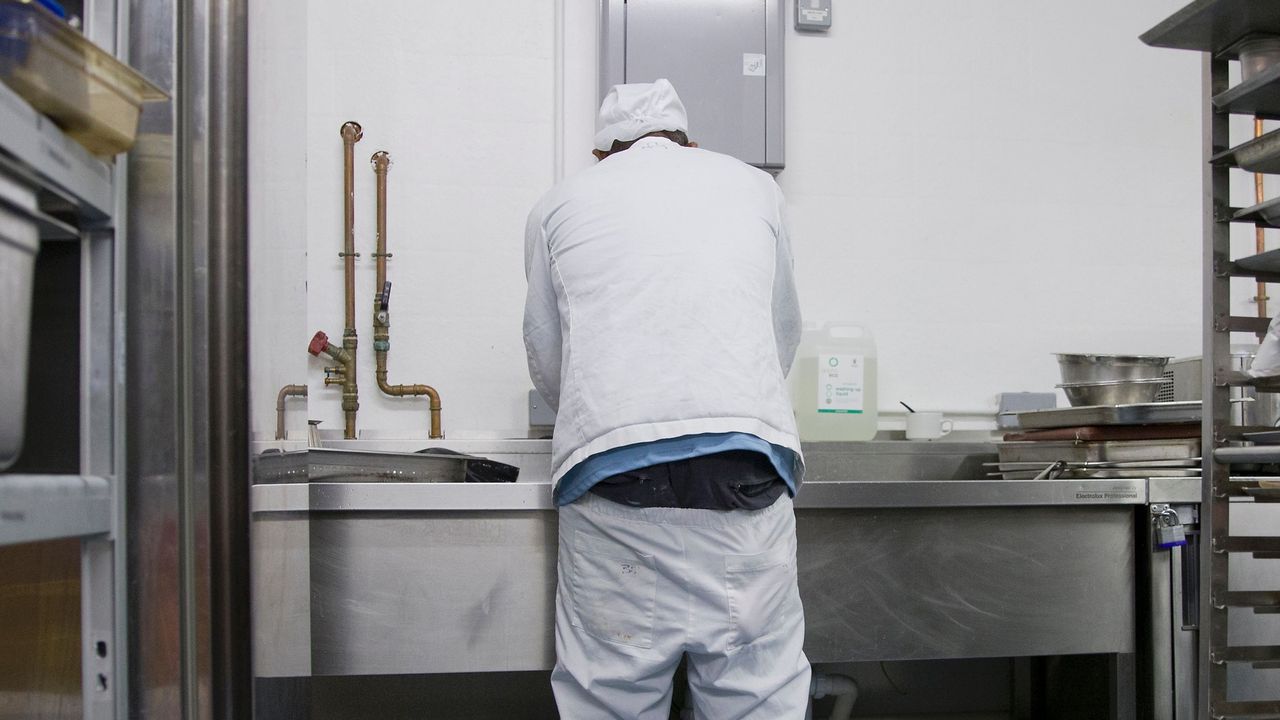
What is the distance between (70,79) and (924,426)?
2337mm

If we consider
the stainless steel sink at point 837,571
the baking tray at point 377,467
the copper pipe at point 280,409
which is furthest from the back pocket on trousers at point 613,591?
the copper pipe at point 280,409

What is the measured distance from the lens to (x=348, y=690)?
8.33 feet

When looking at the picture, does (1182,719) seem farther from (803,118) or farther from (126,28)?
(126,28)

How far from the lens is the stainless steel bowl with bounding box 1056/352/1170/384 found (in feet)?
7.52

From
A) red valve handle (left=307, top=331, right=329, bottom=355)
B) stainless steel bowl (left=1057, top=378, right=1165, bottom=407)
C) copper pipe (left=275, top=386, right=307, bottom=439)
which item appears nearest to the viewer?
copper pipe (left=275, top=386, right=307, bottom=439)

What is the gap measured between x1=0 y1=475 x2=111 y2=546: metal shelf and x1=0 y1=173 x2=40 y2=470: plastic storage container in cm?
3

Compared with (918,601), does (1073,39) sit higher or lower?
higher

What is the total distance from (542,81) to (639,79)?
0.26 m

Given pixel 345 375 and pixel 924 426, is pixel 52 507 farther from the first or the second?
pixel 924 426

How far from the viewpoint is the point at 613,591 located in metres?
1.57

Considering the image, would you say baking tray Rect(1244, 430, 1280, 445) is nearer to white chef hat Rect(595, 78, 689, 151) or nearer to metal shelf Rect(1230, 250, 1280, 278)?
metal shelf Rect(1230, 250, 1280, 278)

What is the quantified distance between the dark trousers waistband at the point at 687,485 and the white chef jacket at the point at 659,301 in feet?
0.18

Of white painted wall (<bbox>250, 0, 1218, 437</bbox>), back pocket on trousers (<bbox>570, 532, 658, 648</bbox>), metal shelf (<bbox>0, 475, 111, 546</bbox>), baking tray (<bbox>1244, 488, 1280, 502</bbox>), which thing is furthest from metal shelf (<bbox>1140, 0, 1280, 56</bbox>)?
metal shelf (<bbox>0, 475, 111, 546</bbox>)

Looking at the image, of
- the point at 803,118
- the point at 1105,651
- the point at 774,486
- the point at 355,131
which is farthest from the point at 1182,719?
the point at 355,131
